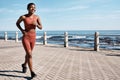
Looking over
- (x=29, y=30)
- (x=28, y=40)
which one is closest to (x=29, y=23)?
(x=29, y=30)

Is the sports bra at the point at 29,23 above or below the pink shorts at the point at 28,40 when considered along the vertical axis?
above

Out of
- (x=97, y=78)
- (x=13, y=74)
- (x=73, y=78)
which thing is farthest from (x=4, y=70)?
(x=97, y=78)

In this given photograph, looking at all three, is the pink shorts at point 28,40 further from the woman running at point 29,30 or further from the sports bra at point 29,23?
the sports bra at point 29,23

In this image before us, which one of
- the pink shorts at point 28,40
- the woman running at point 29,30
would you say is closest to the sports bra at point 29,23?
the woman running at point 29,30

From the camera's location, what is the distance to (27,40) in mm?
7391

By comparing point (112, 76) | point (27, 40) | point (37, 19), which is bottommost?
point (112, 76)

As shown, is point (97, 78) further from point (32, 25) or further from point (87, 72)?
point (32, 25)

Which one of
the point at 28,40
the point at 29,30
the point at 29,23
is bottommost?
the point at 28,40

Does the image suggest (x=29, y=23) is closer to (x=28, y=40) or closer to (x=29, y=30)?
(x=29, y=30)

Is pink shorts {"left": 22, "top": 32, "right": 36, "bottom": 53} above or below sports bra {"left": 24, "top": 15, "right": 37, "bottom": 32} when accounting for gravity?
below

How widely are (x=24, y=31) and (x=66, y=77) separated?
6.09ft

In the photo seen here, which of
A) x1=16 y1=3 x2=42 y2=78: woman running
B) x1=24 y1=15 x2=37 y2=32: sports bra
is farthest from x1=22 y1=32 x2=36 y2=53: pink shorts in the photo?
x1=24 y1=15 x2=37 y2=32: sports bra

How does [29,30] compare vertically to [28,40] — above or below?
above

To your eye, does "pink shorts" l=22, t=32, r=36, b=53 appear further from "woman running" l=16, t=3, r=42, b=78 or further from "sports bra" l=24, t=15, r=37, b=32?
"sports bra" l=24, t=15, r=37, b=32
